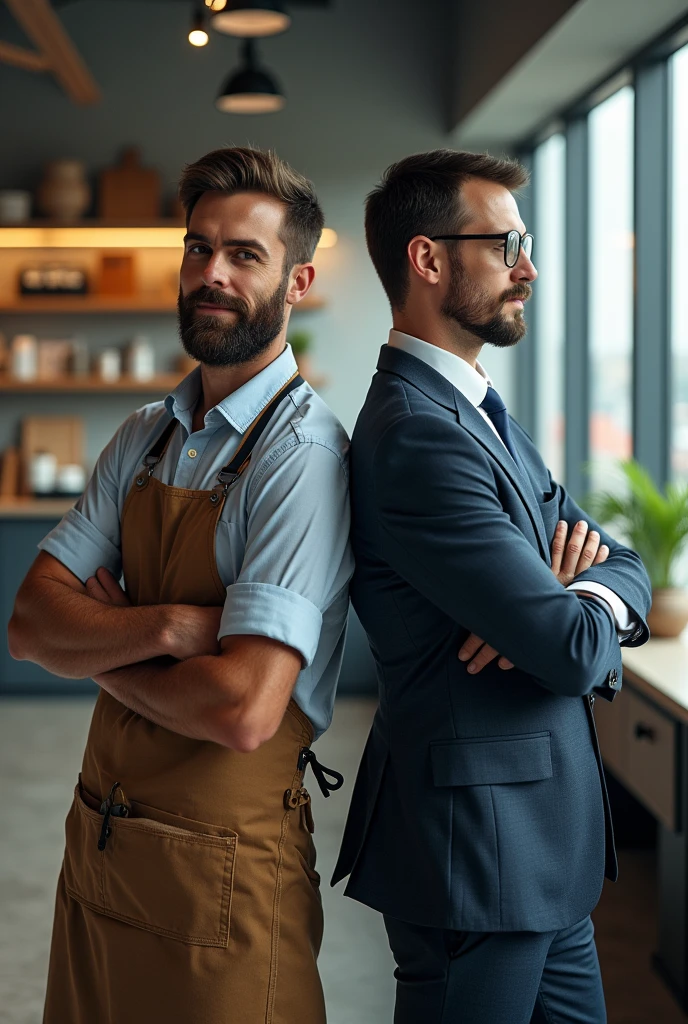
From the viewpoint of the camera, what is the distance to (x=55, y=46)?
498 centimetres

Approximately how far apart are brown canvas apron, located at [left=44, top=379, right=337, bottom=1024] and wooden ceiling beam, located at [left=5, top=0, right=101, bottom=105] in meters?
3.49

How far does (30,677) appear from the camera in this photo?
598 centimetres

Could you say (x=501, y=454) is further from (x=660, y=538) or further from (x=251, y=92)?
(x=251, y=92)

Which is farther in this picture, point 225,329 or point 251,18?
point 251,18

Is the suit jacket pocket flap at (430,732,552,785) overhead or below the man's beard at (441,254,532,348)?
below

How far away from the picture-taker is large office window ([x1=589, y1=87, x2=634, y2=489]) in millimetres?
4398

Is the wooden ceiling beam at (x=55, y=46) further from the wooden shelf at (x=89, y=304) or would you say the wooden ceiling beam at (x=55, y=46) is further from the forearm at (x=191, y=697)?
the forearm at (x=191, y=697)

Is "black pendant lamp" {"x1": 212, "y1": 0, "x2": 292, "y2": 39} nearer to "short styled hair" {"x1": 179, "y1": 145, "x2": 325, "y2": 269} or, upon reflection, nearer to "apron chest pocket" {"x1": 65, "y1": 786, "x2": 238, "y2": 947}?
"short styled hair" {"x1": 179, "y1": 145, "x2": 325, "y2": 269}

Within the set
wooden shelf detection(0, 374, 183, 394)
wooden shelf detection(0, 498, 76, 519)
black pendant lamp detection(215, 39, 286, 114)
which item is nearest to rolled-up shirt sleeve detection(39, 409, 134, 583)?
black pendant lamp detection(215, 39, 286, 114)

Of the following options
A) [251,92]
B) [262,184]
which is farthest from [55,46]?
A: [262,184]

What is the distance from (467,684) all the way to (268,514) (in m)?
0.37

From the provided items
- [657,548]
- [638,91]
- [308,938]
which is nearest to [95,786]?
[308,938]

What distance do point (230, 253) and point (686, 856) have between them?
6.40ft

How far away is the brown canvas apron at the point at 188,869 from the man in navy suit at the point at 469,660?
0.14 m
